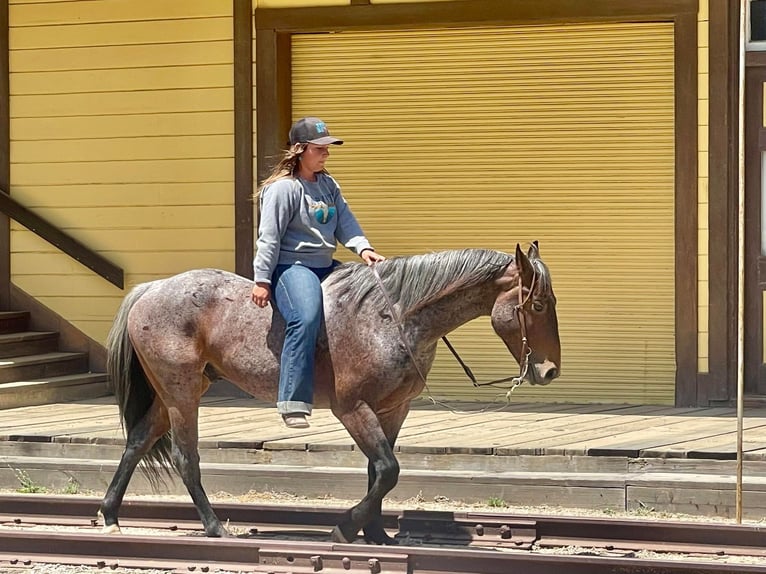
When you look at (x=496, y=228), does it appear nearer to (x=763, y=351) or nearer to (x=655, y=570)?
(x=763, y=351)

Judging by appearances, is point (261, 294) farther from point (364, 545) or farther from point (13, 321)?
point (13, 321)

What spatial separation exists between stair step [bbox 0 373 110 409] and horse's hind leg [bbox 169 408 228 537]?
4772mm

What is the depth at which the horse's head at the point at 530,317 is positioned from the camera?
6.32m

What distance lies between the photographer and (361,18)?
11828 millimetres

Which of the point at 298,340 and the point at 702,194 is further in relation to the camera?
the point at 702,194

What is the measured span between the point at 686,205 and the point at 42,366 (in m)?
Result: 5.58

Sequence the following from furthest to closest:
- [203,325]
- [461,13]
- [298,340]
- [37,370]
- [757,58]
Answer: [37,370], [461,13], [757,58], [203,325], [298,340]

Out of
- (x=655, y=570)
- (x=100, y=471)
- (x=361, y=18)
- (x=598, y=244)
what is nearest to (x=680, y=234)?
(x=598, y=244)

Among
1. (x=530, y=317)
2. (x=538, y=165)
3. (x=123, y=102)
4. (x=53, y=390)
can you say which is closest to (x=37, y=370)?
(x=53, y=390)

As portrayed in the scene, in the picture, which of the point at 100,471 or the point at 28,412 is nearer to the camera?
the point at 100,471

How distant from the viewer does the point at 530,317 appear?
20.8ft

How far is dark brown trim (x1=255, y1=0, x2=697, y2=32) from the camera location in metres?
11.2

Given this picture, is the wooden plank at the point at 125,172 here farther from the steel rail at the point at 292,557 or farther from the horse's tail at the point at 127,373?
the steel rail at the point at 292,557

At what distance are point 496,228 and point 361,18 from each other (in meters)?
2.11
